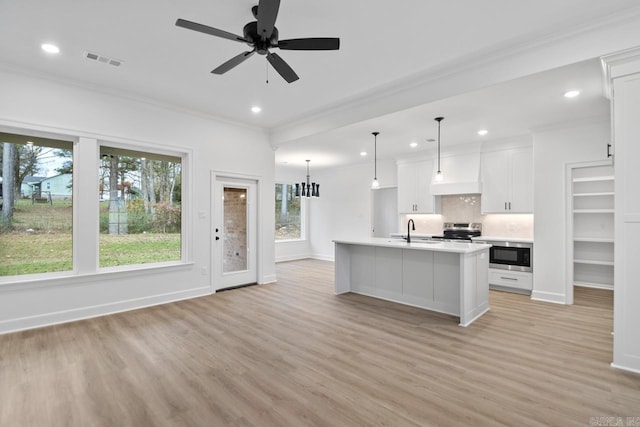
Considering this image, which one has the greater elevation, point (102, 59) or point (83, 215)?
point (102, 59)

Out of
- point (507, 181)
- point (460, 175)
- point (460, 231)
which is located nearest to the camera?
point (507, 181)

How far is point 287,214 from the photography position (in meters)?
9.79

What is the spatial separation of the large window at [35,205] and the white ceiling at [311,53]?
3.11 ft

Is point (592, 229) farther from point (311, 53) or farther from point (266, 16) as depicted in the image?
point (266, 16)

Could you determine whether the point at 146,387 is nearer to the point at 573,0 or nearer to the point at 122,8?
the point at 122,8

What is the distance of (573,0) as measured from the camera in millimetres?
2461

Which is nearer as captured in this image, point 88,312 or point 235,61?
point 235,61

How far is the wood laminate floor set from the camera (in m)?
2.13

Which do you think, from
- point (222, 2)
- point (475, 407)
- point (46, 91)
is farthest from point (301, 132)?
point (475, 407)

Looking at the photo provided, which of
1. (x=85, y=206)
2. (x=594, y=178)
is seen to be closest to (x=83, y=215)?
(x=85, y=206)

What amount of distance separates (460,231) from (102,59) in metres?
6.43

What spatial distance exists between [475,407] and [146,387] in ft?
8.04

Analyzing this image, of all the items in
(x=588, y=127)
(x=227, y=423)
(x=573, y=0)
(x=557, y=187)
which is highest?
(x=573, y=0)

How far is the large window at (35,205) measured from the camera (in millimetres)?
3805
